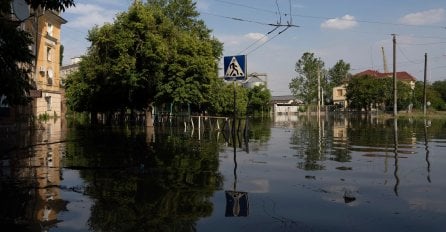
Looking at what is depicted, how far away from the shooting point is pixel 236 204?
25.2 feet

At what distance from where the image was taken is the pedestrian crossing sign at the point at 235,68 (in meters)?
13.4

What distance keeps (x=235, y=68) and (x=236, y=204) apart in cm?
641

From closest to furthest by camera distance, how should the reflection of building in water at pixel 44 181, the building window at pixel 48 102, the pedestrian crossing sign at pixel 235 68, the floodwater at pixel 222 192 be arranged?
the floodwater at pixel 222 192, the reflection of building in water at pixel 44 181, the pedestrian crossing sign at pixel 235 68, the building window at pixel 48 102

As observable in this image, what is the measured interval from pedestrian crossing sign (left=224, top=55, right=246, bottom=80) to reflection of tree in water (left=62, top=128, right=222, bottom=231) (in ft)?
7.96

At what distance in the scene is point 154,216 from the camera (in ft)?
22.3

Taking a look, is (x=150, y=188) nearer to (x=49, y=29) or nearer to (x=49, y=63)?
(x=49, y=63)

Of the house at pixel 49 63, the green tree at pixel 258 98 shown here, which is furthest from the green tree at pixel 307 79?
the house at pixel 49 63

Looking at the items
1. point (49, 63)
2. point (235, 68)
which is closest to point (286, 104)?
point (49, 63)

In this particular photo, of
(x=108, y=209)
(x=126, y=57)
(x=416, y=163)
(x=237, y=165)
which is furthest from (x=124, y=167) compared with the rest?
(x=126, y=57)

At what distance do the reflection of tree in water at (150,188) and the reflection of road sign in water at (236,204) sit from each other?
1.00 ft

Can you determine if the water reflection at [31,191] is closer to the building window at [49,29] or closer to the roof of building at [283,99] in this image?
the building window at [49,29]

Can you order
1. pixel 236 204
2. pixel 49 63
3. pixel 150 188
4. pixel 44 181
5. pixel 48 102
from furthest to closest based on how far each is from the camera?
pixel 48 102 → pixel 49 63 → pixel 44 181 → pixel 150 188 → pixel 236 204

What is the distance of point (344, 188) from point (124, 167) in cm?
541

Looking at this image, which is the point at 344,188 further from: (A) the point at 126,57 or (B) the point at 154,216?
(A) the point at 126,57
